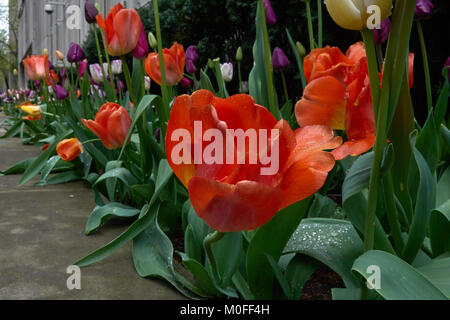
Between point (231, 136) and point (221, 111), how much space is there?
0.04 meters

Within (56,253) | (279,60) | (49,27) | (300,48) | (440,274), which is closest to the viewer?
(440,274)

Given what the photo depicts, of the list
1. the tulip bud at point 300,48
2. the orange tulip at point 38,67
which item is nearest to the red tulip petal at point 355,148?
the tulip bud at point 300,48

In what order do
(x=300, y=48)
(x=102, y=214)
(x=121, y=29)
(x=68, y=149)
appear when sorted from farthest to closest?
(x=68, y=149)
(x=300, y=48)
(x=121, y=29)
(x=102, y=214)

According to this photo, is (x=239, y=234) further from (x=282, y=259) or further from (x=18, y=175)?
(x=18, y=175)

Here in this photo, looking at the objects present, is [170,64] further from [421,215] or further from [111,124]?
[421,215]

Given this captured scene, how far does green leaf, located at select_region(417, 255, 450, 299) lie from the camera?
0.61 meters

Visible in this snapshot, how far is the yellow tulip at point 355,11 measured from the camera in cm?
50

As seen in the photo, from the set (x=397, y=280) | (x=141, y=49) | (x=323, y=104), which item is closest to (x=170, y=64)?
(x=141, y=49)

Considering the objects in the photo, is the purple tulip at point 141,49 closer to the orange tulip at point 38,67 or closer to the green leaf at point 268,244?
the green leaf at point 268,244

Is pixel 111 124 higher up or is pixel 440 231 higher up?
pixel 111 124

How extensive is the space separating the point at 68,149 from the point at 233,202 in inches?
51.9

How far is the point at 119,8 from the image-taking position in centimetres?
141

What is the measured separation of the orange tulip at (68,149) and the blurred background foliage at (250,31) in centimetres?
145

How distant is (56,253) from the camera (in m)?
1.12
